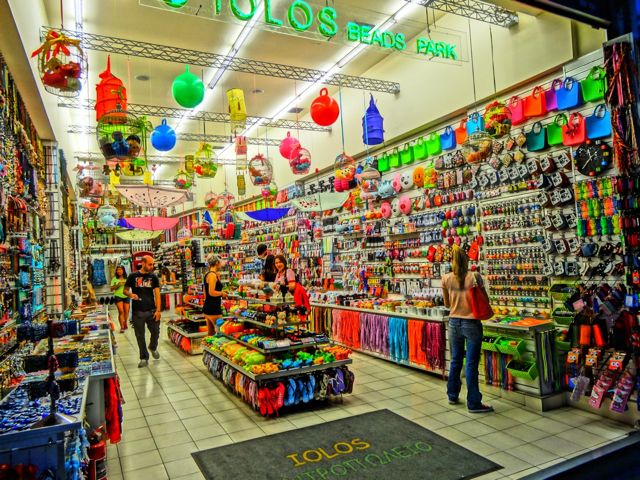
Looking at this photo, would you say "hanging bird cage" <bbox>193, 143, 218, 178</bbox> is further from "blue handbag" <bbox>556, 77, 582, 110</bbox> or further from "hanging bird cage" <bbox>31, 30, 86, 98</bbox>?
"blue handbag" <bbox>556, 77, 582, 110</bbox>

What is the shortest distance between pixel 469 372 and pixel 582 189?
2.26m

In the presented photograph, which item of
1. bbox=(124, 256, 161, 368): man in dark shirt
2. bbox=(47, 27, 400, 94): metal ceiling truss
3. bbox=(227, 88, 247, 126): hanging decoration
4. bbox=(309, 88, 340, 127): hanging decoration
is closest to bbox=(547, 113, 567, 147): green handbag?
bbox=(309, 88, 340, 127): hanging decoration

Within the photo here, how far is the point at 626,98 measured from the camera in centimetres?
346

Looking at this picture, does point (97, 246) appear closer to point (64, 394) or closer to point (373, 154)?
point (373, 154)

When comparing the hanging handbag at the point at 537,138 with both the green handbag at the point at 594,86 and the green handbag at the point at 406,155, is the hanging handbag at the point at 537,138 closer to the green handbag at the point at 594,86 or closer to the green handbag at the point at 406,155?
the green handbag at the point at 594,86

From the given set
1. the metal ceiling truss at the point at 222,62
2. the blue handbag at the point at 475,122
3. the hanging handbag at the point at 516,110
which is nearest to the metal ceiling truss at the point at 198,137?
the metal ceiling truss at the point at 222,62

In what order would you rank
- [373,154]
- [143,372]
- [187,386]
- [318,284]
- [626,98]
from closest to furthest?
[626,98] < [187,386] < [143,372] < [373,154] < [318,284]

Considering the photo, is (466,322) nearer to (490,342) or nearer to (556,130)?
(490,342)

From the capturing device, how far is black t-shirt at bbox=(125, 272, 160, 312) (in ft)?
23.3

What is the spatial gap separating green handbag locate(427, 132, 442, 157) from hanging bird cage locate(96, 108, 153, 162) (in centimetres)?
444

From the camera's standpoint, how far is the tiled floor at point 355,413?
3.60 meters

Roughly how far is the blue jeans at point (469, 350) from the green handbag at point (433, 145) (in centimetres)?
315

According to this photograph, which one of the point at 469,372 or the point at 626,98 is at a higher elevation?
the point at 626,98

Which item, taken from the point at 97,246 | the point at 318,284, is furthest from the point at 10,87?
the point at 97,246
